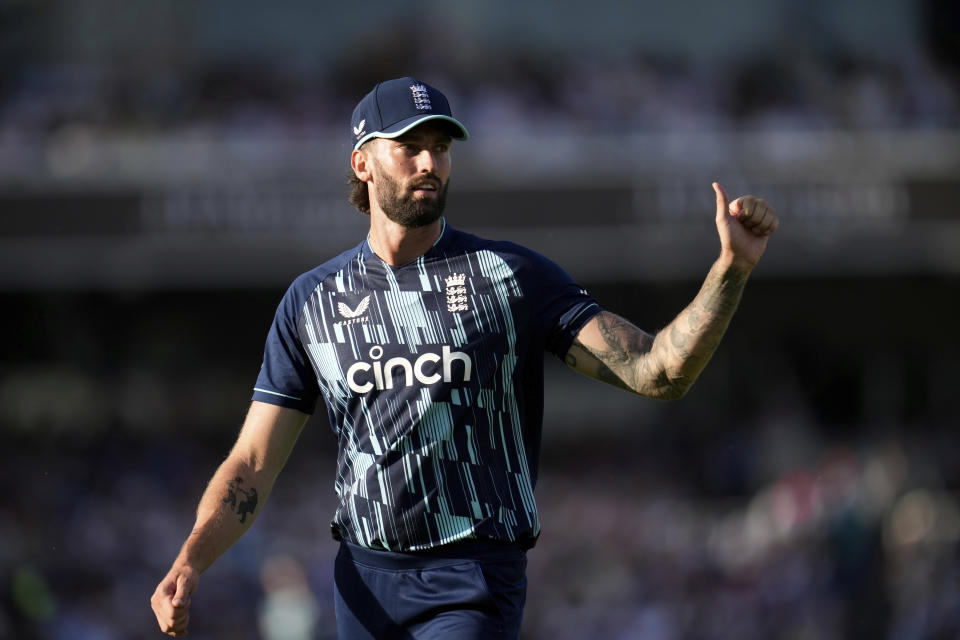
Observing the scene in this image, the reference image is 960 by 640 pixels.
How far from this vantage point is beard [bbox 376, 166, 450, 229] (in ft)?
12.8

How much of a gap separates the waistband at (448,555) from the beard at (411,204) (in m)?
0.89

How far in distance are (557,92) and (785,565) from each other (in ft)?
22.7

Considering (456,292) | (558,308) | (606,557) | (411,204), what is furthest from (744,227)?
(606,557)

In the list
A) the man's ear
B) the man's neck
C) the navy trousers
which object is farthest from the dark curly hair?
the navy trousers

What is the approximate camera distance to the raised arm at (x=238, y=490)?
373 centimetres

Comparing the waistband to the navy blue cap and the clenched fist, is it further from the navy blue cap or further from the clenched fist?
the navy blue cap

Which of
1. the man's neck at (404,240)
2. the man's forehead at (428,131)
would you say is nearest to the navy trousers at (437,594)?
the man's neck at (404,240)

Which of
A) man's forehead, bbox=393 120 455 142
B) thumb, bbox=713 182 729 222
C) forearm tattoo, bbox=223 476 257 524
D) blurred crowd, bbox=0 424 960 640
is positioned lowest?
blurred crowd, bbox=0 424 960 640

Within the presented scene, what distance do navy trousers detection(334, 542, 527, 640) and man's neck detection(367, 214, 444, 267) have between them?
82 cm

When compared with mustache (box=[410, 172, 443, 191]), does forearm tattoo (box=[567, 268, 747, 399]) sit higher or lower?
lower

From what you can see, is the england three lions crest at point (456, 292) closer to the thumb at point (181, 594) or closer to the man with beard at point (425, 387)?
the man with beard at point (425, 387)

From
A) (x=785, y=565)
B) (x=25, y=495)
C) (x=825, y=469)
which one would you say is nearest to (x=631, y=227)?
(x=825, y=469)

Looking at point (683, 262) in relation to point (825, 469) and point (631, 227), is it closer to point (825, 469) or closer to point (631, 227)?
point (631, 227)

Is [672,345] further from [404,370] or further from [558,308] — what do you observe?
[404,370]
